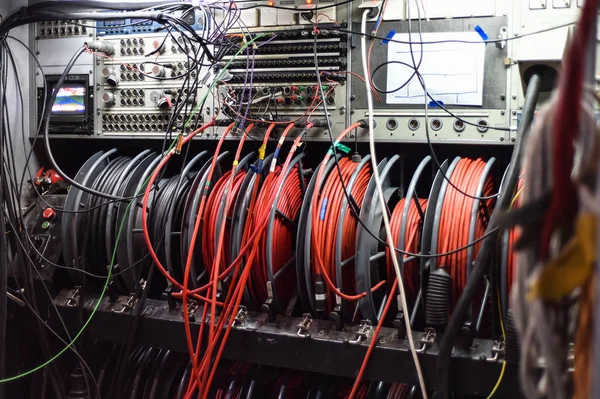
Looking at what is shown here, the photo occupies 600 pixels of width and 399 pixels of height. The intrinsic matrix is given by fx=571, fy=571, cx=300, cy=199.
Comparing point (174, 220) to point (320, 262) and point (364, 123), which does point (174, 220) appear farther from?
point (364, 123)

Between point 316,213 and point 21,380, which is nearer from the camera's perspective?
point 316,213

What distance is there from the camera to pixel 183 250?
270cm

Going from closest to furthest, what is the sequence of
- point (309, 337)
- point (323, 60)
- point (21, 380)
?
1. point (309, 337)
2. point (323, 60)
3. point (21, 380)

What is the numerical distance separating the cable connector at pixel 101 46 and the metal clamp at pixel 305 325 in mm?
1857

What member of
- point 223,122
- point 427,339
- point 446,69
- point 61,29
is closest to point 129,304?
point 223,122

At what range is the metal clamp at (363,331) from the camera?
93.8 inches

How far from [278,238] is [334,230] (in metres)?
0.27

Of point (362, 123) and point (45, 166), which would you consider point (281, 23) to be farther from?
point (45, 166)

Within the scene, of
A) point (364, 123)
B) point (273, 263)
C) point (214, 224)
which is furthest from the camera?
point (364, 123)

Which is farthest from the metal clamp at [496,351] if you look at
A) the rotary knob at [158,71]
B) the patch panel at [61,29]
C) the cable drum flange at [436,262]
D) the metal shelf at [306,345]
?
the patch panel at [61,29]

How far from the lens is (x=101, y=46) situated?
3.16m

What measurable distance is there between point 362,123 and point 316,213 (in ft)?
1.83

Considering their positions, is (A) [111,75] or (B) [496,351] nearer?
(B) [496,351]

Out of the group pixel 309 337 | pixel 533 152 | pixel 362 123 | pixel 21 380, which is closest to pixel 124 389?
pixel 21 380
